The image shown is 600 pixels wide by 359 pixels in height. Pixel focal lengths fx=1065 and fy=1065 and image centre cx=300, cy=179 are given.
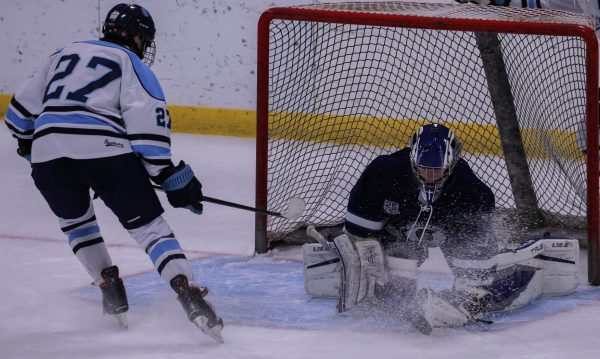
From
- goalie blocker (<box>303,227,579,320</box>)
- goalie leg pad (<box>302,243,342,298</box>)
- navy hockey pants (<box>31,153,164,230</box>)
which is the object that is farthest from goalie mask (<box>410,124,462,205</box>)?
navy hockey pants (<box>31,153,164,230</box>)

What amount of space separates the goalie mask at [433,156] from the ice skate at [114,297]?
89 cm

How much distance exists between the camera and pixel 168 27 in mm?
6691

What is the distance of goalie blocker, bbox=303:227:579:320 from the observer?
9.89 feet

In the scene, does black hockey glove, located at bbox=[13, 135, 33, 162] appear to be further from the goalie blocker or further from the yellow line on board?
the yellow line on board

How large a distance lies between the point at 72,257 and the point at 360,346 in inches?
57.9

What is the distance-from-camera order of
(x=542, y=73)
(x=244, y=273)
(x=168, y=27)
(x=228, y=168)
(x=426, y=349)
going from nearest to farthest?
(x=426, y=349) < (x=244, y=273) < (x=542, y=73) < (x=228, y=168) < (x=168, y=27)

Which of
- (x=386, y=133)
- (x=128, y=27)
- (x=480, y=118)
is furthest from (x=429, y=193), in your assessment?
(x=480, y=118)

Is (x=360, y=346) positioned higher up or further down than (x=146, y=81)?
further down

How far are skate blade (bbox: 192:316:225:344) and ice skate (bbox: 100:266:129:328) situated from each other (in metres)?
0.29

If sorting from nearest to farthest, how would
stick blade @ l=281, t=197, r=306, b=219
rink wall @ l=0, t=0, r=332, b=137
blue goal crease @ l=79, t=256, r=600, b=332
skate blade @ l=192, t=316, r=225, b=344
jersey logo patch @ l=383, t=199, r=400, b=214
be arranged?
skate blade @ l=192, t=316, r=225, b=344 < blue goal crease @ l=79, t=256, r=600, b=332 < jersey logo patch @ l=383, t=199, r=400, b=214 < stick blade @ l=281, t=197, r=306, b=219 < rink wall @ l=0, t=0, r=332, b=137

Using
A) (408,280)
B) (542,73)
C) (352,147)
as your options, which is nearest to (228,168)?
(352,147)

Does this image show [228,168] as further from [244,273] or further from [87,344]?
[87,344]

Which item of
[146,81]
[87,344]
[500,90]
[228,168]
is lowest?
[228,168]

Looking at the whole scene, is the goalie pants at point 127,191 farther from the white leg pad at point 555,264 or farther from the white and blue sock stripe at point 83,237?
the white leg pad at point 555,264
